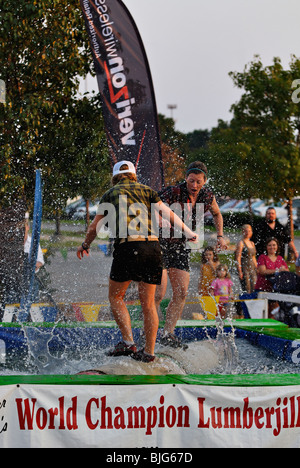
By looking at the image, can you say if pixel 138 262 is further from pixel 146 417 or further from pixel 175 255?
pixel 146 417

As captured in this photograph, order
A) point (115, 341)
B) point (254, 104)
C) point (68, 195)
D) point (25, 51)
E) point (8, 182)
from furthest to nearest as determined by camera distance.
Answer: point (254, 104)
point (68, 195)
point (25, 51)
point (8, 182)
point (115, 341)

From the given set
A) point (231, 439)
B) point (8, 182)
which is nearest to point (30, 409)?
point (231, 439)

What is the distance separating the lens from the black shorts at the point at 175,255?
557 cm

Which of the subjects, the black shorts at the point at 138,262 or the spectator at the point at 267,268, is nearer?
the black shorts at the point at 138,262

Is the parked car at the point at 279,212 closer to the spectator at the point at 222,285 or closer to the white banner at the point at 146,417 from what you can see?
the spectator at the point at 222,285

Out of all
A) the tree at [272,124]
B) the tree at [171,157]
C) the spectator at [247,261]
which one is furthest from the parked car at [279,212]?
the spectator at [247,261]

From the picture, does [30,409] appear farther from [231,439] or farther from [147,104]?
[147,104]

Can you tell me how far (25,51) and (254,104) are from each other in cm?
1146

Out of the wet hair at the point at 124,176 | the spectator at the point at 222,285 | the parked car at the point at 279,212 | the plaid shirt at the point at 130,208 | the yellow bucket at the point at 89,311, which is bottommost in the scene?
the yellow bucket at the point at 89,311

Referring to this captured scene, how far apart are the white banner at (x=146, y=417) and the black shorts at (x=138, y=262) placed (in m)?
1.05

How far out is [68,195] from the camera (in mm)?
10250

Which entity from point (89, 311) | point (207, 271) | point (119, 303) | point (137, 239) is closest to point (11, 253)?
point (89, 311)

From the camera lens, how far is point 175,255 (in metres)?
5.57

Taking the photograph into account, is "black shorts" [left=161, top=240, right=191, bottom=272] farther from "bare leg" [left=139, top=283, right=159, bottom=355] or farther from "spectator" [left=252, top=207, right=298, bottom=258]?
"spectator" [left=252, top=207, right=298, bottom=258]
